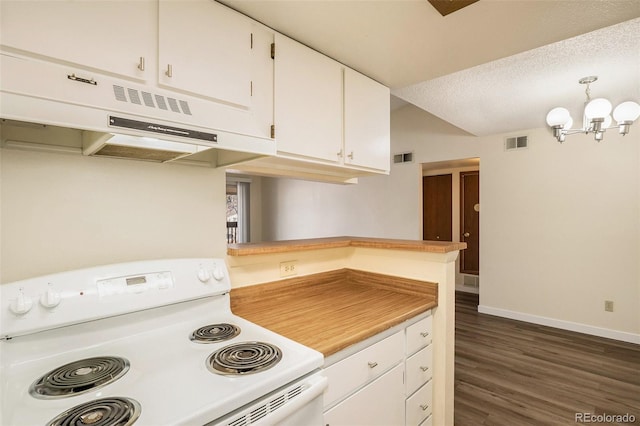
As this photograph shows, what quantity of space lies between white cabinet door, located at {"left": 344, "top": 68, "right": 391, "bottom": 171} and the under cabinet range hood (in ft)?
2.39

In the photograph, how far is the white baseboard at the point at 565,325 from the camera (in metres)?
3.42

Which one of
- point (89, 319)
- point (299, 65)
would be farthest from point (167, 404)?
point (299, 65)

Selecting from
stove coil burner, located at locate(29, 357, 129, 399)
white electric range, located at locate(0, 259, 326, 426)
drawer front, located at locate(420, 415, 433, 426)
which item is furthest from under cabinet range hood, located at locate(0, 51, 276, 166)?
drawer front, located at locate(420, 415, 433, 426)

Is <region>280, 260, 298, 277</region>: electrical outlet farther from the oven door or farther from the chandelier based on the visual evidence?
the chandelier

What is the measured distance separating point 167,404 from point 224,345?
35 cm

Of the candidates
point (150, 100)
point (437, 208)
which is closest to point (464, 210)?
point (437, 208)

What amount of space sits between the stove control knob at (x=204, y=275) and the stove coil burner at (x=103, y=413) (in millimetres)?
587

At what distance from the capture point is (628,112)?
2.49 meters

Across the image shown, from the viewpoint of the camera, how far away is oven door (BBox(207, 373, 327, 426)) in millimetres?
812

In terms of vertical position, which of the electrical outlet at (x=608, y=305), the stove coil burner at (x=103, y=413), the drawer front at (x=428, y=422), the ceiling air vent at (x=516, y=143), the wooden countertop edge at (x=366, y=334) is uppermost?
the ceiling air vent at (x=516, y=143)

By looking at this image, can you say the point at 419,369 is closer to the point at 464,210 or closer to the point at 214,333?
the point at 214,333

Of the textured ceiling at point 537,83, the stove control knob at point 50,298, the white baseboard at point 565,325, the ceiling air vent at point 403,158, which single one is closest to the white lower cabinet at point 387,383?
the stove control knob at point 50,298

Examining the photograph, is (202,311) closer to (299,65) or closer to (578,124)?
(299,65)

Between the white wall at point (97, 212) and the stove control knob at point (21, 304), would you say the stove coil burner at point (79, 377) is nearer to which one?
the stove control knob at point (21, 304)
